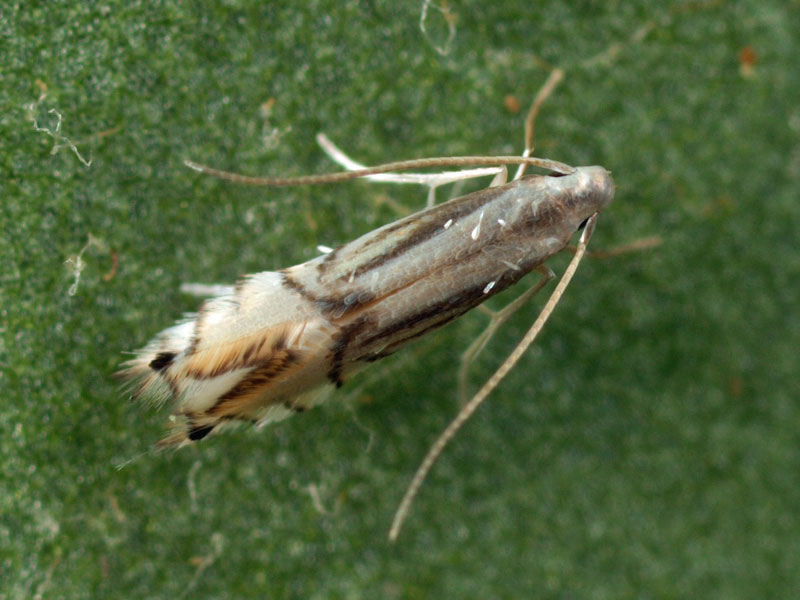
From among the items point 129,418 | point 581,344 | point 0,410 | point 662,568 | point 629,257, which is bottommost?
point 662,568

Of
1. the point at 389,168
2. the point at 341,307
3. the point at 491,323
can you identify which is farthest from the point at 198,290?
the point at 491,323

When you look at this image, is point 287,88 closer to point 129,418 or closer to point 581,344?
point 129,418

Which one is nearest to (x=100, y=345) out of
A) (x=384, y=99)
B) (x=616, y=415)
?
(x=384, y=99)

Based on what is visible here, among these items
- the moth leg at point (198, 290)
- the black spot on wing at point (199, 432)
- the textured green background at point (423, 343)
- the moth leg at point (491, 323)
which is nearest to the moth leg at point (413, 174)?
the textured green background at point (423, 343)

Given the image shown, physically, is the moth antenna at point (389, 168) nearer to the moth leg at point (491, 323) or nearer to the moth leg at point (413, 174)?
the moth leg at point (413, 174)

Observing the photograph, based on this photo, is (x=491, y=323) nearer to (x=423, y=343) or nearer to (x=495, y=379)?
(x=495, y=379)

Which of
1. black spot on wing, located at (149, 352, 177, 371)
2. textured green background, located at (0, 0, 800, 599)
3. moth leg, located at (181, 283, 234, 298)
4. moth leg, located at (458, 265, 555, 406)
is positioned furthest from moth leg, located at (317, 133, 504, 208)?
black spot on wing, located at (149, 352, 177, 371)
